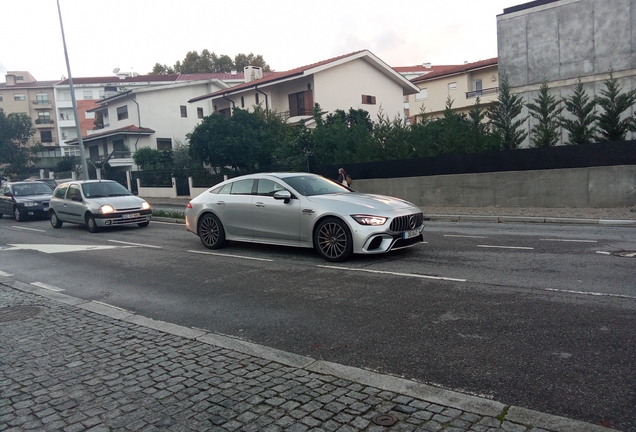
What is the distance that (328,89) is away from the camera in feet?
117

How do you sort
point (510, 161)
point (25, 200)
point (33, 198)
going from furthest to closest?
point (33, 198)
point (25, 200)
point (510, 161)

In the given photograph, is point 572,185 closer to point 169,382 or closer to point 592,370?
point 592,370

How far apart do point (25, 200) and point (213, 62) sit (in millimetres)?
58356

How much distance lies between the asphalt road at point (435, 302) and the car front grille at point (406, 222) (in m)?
0.55

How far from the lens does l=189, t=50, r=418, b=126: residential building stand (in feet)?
115

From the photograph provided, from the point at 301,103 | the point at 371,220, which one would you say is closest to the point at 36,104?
the point at 301,103

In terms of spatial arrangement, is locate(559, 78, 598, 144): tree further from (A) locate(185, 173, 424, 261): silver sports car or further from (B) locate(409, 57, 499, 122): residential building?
(B) locate(409, 57, 499, 122): residential building

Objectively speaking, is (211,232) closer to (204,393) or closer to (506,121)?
(204,393)

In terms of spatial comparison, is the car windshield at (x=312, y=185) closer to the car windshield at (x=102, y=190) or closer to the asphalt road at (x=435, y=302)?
the asphalt road at (x=435, y=302)

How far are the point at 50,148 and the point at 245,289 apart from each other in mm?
76115

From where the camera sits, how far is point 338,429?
10.6ft

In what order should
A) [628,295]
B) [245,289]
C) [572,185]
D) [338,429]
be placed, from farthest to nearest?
[572,185], [245,289], [628,295], [338,429]

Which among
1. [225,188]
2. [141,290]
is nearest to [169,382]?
[141,290]

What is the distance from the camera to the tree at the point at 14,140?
5547 cm
